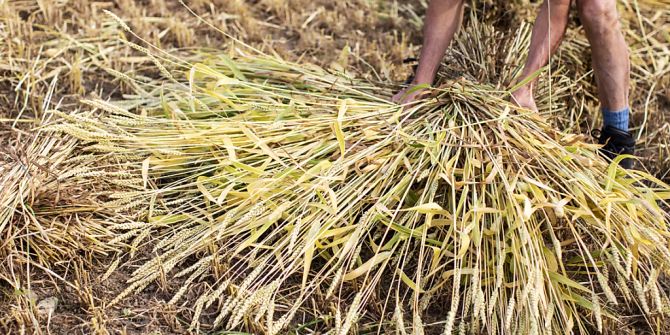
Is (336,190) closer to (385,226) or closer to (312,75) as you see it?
(385,226)

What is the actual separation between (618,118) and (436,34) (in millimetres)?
585

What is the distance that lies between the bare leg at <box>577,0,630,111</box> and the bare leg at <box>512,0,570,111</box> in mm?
75

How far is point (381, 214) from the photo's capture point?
6.17 feet

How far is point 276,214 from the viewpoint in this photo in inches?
73.6

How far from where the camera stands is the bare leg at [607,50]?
223 cm

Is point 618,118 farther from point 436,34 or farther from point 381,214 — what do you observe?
point 381,214

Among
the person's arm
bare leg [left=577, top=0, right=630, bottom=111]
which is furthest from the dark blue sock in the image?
the person's arm

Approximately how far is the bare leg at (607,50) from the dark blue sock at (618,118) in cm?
1

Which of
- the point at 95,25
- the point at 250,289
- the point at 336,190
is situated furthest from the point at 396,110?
the point at 95,25

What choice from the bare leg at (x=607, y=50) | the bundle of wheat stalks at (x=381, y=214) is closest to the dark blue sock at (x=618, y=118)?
the bare leg at (x=607, y=50)

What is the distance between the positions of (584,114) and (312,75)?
3.08ft

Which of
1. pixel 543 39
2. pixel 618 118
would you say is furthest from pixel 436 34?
pixel 618 118

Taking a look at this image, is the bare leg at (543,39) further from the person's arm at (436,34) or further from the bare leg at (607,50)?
the person's arm at (436,34)

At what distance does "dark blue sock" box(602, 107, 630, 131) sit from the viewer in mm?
2373
